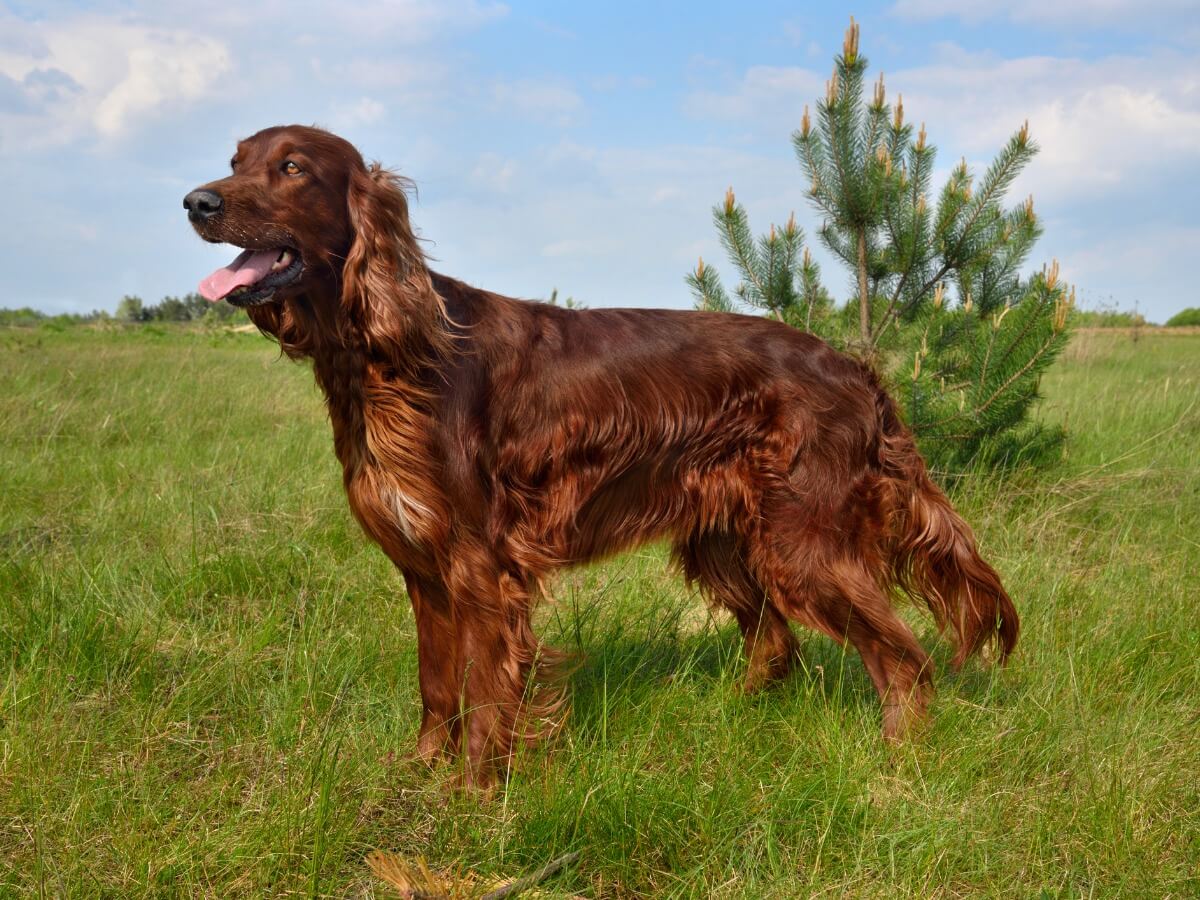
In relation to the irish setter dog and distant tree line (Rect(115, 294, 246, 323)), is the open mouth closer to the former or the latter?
the irish setter dog

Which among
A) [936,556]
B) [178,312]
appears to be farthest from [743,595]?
[178,312]

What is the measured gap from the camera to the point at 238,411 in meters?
7.33

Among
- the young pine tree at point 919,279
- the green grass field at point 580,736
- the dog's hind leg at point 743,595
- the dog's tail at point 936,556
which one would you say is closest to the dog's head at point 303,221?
the green grass field at point 580,736

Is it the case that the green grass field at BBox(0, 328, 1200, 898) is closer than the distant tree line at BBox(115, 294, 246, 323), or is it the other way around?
the green grass field at BBox(0, 328, 1200, 898)

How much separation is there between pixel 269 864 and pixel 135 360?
9.05 m

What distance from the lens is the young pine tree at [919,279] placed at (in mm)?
4906

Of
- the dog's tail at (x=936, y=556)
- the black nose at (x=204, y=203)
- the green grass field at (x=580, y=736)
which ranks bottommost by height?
the green grass field at (x=580, y=736)

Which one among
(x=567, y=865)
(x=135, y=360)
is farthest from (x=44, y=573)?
(x=135, y=360)

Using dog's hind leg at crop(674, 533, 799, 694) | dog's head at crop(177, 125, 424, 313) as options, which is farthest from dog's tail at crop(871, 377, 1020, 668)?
dog's head at crop(177, 125, 424, 313)

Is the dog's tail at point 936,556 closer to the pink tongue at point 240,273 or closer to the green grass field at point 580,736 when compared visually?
the green grass field at point 580,736

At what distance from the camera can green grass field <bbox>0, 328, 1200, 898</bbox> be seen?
6.95 ft

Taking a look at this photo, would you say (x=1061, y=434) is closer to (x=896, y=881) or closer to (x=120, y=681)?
(x=896, y=881)

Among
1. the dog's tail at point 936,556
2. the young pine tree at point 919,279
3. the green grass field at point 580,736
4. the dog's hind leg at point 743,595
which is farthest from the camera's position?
the young pine tree at point 919,279

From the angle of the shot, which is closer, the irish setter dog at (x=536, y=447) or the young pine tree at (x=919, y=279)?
the irish setter dog at (x=536, y=447)
